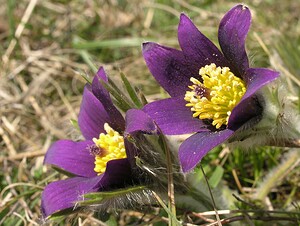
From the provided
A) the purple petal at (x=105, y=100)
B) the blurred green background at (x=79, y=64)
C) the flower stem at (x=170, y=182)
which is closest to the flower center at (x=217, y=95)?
the flower stem at (x=170, y=182)

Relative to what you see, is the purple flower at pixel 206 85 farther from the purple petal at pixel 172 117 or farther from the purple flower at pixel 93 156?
the purple flower at pixel 93 156

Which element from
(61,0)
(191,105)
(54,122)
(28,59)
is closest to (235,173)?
(191,105)

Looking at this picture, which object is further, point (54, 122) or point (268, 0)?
point (268, 0)

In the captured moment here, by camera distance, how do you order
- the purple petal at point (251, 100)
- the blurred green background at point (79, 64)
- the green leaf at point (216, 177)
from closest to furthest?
the purple petal at point (251, 100), the green leaf at point (216, 177), the blurred green background at point (79, 64)

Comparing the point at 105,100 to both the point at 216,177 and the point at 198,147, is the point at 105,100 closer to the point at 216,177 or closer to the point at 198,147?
the point at 198,147

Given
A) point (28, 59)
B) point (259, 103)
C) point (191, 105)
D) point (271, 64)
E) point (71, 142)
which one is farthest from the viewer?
point (28, 59)

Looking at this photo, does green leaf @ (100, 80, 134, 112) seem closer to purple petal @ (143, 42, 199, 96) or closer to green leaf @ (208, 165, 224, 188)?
purple petal @ (143, 42, 199, 96)

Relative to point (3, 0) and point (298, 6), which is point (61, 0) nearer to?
point (3, 0)

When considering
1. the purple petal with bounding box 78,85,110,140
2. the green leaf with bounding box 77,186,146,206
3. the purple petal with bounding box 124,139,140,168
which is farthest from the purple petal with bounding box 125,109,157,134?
the purple petal with bounding box 78,85,110,140
